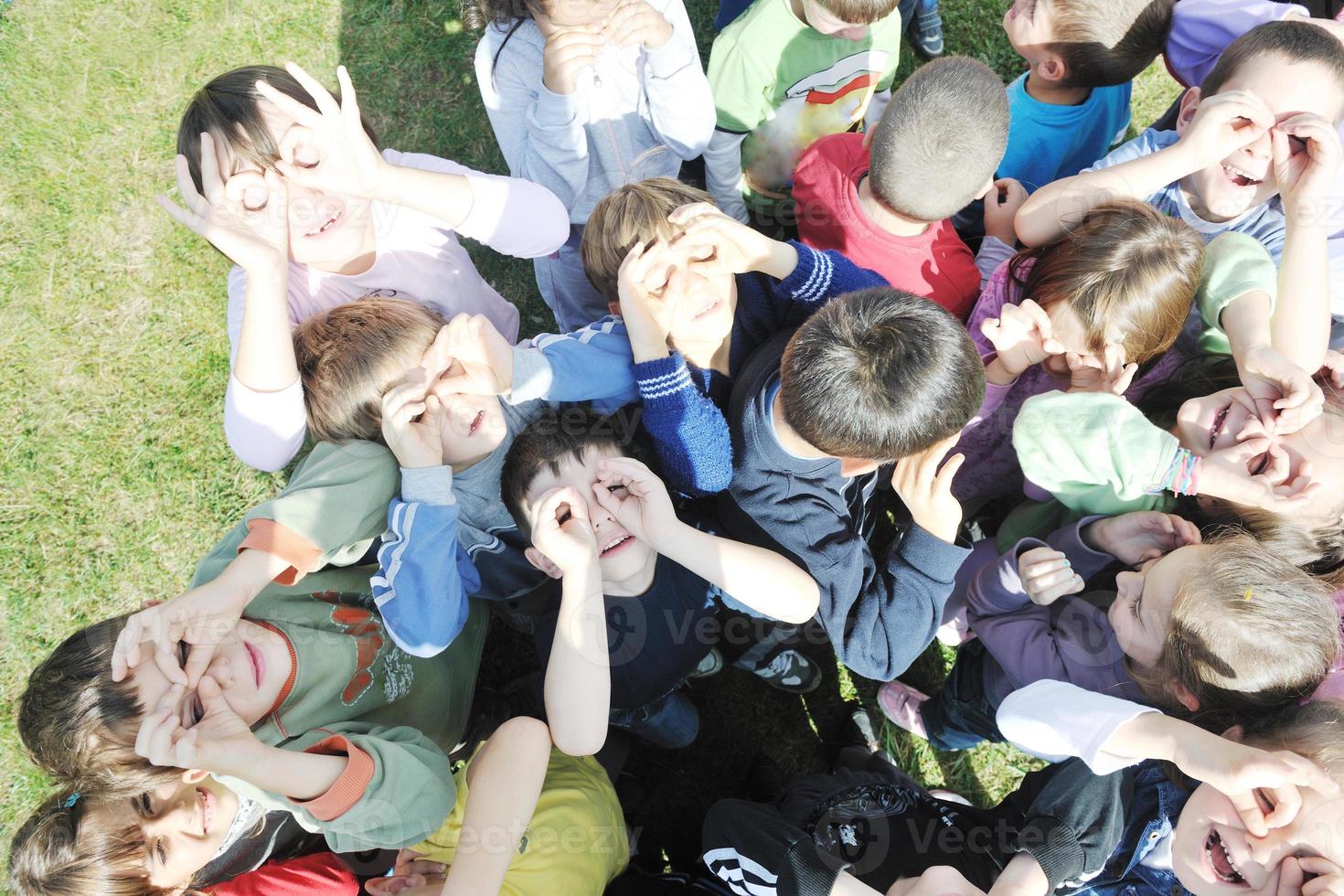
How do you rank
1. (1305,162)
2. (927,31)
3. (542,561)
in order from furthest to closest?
(927,31) → (1305,162) → (542,561)

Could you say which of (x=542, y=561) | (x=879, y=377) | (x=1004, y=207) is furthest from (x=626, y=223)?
(x=1004, y=207)

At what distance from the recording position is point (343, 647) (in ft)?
7.79

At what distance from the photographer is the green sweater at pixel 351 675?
200 centimetres

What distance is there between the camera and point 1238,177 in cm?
267

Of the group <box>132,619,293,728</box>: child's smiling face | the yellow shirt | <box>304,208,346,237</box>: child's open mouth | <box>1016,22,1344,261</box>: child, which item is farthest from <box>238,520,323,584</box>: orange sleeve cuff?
<box>1016,22,1344,261</box>: child

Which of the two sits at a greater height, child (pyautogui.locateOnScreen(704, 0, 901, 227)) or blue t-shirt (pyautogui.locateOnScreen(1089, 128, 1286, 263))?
child (pyautogui.locateOnScreen(704, 0, 901, 227))

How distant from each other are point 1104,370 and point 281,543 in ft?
7.93

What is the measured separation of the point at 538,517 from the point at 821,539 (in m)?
0.82

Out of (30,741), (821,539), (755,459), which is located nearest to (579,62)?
(755,459)

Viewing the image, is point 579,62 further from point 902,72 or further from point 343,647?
point 902,72

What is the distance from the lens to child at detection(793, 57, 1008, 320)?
2418 millimetres

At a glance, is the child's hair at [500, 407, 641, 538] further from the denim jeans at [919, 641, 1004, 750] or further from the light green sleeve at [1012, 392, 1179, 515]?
the denim jeans at [919, 641, 1004, 750]

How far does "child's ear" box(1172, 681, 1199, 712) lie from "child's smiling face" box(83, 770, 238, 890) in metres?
2.46

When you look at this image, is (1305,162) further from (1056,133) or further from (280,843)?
(280,843)
